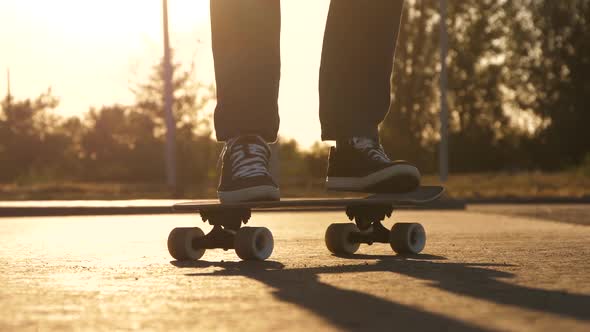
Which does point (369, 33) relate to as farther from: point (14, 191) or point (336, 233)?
point (14, 191)

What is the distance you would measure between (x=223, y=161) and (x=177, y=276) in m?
0.83

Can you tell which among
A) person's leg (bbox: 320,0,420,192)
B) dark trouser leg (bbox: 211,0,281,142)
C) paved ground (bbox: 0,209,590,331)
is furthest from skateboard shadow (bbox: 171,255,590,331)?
dark trouser leg (bbox: 211,0,281,142)

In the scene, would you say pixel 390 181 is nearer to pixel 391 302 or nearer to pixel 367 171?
pixel 367 171

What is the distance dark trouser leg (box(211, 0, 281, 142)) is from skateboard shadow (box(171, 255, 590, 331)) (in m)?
0.60

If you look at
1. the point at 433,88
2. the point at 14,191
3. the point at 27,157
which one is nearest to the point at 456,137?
the point at 433,88

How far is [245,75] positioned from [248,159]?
0.41m

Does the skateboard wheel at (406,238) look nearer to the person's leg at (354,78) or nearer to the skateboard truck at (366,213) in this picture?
the skateboard truck at (366,213)

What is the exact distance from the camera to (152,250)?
5.68 metres

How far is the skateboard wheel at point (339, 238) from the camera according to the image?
5055mm

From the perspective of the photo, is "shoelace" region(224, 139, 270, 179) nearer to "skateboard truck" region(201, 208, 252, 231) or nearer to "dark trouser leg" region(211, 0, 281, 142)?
"dark trouser leg" region(211, 0, 281, 142)

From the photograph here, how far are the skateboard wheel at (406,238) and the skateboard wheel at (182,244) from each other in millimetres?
929

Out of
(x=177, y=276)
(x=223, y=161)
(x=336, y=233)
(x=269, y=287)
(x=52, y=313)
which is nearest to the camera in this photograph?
(x=52, y=313)

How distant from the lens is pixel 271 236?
468cm

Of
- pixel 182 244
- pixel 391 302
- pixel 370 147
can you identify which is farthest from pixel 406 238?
pixel 391 302
